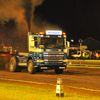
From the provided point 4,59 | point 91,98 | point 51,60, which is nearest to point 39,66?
point 51,60

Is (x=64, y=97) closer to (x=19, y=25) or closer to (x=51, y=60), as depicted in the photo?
(x=51, y=60)

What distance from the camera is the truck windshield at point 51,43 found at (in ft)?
71.8

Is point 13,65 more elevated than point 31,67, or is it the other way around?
point 13,65

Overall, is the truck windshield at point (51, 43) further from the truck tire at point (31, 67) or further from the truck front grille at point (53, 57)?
the truck tire at point (31, 67)

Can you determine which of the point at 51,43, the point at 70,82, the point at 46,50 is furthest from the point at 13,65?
the point at 70,82

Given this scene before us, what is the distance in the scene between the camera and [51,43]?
72.5 feet

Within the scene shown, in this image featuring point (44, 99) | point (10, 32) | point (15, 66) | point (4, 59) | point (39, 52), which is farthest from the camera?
point (10, 32)

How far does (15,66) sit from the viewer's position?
24.4 m

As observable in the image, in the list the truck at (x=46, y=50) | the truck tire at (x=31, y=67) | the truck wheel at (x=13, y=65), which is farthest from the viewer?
the truck wheel at (x=13, y=65)

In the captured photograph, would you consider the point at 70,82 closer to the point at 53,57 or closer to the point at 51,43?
the point at 53,57

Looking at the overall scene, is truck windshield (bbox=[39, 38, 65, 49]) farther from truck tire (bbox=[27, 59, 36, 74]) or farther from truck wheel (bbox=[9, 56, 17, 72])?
truck wheel (bbox=[9, 56, 17, 72])

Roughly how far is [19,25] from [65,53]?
1741 cm

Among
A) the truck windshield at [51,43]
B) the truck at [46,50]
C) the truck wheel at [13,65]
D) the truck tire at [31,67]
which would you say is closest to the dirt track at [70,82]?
the truck at [46,50]

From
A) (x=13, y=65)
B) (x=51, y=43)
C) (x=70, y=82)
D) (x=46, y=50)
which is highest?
(x=51, y=43)
